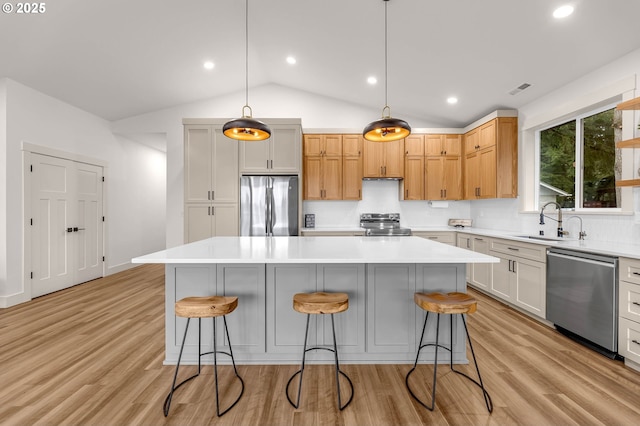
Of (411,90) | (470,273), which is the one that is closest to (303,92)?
(411,90)

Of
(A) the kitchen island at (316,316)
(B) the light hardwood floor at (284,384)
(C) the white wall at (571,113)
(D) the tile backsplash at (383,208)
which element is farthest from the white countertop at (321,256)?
(D) the tile backsplash at (383,208)

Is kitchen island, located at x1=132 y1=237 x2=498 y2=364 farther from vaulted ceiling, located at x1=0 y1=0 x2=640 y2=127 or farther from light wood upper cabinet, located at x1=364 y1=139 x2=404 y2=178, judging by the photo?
light wood upper cabinet, located at x1=364 y1=139 x2=404 y2=178

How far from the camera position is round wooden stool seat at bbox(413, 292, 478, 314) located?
172 cm

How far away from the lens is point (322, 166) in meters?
4.77

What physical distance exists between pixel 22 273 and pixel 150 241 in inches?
106

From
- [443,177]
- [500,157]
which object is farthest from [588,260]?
[443,177]

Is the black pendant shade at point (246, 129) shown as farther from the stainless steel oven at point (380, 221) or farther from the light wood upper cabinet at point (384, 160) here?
the stainless steel oven at point (380, 221)

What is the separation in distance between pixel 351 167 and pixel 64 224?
4654mm

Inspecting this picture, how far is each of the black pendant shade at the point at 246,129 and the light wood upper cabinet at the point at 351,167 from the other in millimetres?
2435

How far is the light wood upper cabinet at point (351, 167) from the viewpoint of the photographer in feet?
15.7

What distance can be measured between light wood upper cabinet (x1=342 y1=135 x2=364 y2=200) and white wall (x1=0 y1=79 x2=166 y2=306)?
14.2ft

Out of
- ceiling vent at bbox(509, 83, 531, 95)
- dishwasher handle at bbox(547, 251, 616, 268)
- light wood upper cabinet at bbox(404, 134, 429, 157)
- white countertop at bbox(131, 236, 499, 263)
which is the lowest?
dishwasher handle at bbox(547, 251, 616, 268)

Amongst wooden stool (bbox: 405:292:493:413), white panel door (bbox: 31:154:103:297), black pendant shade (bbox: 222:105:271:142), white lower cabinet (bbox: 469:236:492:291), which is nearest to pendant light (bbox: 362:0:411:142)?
black pendant shade (bbox: 222:105:271:142)

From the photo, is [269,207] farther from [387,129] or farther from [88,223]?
[88,223]
